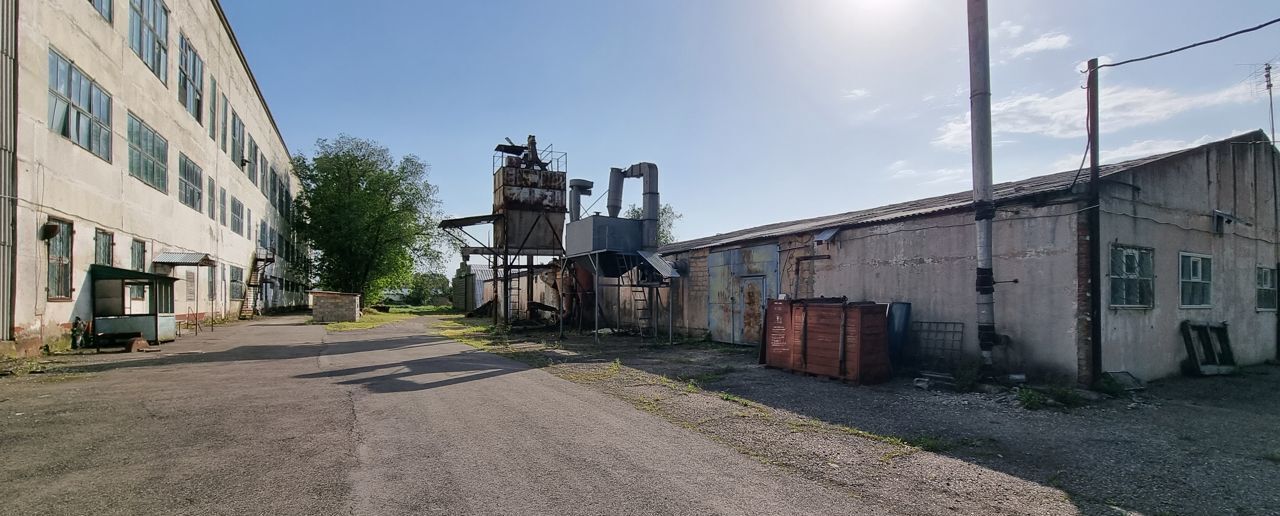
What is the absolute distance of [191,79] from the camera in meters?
23.5

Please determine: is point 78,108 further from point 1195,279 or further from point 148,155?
point 1195,279

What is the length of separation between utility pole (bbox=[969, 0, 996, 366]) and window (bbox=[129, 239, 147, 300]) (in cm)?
2096

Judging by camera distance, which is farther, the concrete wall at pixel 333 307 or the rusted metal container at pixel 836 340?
the concrete wall at pixel 333 307

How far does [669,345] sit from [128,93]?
16.8 meters

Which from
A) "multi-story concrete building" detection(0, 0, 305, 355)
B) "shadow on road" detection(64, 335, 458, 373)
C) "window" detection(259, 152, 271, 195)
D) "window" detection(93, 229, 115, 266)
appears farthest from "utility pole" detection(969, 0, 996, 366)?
"window" detection(259, 152, 271, 195)

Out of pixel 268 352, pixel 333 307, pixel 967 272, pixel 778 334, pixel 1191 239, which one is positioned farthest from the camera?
pixel 333 307

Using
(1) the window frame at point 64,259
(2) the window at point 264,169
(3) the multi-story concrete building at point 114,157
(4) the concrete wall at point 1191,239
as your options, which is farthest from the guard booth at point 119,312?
(2) the window at point 264,169

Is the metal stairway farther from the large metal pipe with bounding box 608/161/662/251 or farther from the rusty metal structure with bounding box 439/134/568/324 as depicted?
the large metal pipe with bounding box 608/161/662/251

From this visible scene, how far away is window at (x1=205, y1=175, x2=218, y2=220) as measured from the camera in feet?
83.7

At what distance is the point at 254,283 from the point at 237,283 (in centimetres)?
338

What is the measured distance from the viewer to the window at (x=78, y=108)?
1322 cm

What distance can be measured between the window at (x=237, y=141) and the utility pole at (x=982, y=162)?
32542 millimetres

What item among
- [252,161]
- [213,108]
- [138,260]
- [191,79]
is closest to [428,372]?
[138,260]

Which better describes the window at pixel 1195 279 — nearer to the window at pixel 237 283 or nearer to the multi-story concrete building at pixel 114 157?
the multi-story concrete building at pixel 114 157
